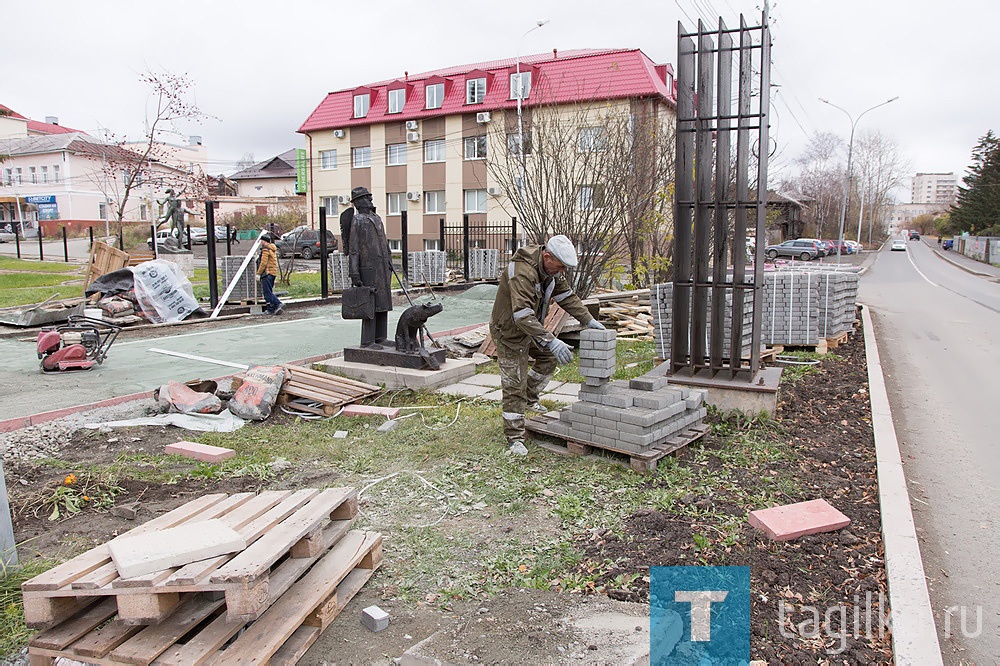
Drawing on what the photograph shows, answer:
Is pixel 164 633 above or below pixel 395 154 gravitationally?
below

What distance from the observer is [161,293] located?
12797 millimetres

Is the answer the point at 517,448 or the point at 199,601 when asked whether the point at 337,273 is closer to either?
the point at 517,448

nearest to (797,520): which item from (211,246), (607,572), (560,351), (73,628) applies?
(607,572)

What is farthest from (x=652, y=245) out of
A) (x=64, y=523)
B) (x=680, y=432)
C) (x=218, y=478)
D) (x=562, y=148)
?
(x=64, y=523)

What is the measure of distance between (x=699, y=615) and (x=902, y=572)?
1336 mm

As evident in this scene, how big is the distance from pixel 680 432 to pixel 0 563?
470 centimetres

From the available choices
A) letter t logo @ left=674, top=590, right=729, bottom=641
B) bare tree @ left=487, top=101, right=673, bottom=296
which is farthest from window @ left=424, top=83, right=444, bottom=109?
letter t logo @ left=674, top=590, right=729, bottom=641

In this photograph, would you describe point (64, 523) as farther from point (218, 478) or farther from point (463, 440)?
point (463, 440)

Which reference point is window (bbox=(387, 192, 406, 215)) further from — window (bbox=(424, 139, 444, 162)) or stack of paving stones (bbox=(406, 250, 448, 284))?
stack of paving stones (bbox=(406, 250, 448, 284))

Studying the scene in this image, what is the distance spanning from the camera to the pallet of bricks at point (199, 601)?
2639 millimetres

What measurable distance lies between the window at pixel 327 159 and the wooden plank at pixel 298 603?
1617 inches

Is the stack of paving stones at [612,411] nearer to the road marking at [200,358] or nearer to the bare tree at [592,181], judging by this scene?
the road marking at [200,358]

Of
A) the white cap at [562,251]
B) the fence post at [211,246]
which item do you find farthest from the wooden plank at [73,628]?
the fence post at [211,246]

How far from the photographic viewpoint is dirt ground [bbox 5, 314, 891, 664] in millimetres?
3080
